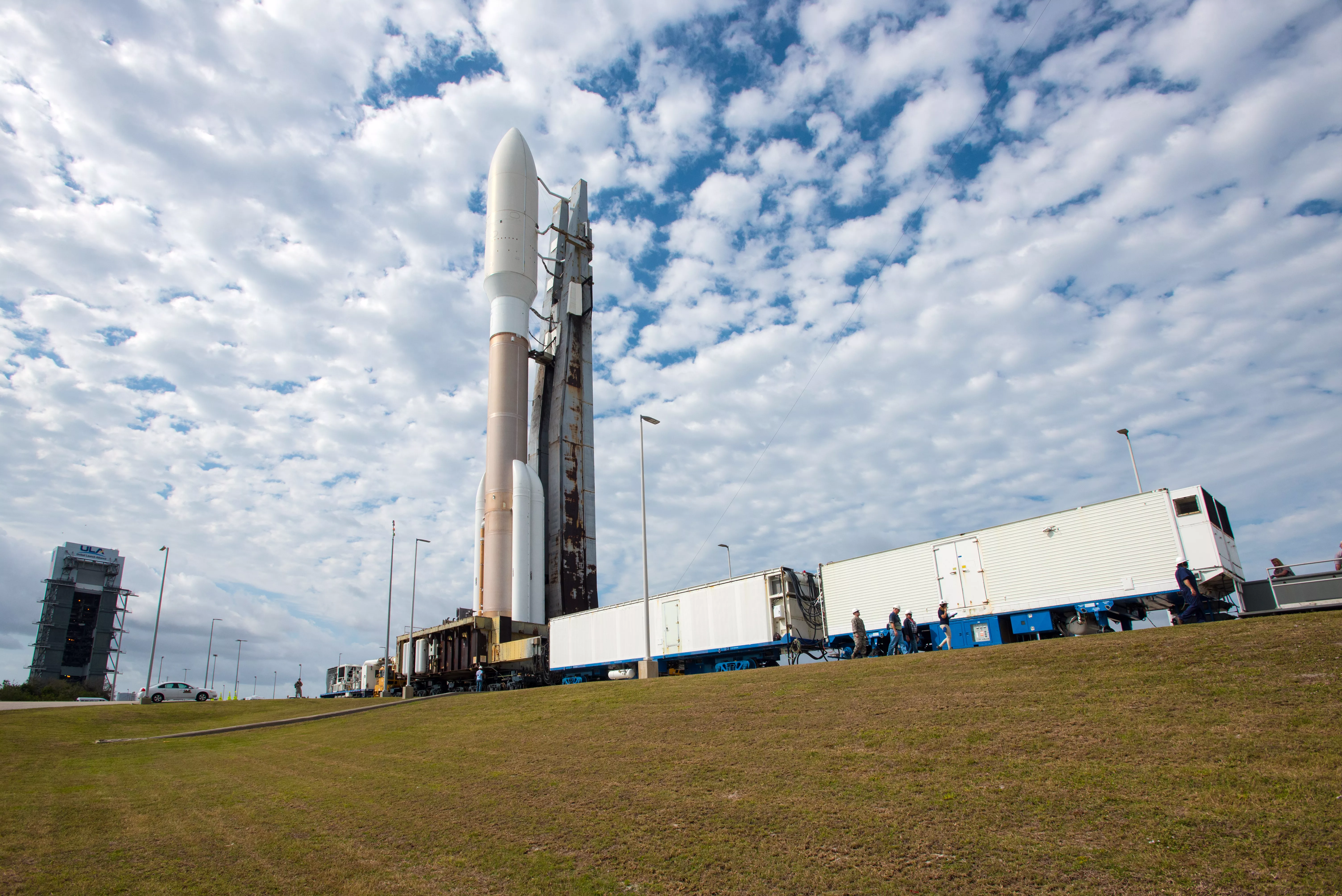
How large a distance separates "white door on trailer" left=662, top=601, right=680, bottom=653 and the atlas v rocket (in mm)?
12706

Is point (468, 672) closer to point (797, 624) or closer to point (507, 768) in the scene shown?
point (797, 624)

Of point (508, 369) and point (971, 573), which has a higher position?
point (508, 369)

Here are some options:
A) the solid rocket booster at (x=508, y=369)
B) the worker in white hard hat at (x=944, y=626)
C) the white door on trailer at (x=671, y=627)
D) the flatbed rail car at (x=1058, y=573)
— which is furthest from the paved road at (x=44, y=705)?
the worker in white hard hat at (x=944, y=626)

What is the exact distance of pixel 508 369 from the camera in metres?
41.4

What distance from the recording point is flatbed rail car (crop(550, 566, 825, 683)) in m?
23.8

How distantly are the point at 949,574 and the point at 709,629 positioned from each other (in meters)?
9.32

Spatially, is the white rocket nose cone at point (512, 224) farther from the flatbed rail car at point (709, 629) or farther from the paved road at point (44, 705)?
the paved road at point (44, 705)

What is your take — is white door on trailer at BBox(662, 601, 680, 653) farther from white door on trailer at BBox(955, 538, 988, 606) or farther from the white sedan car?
the white sedan car

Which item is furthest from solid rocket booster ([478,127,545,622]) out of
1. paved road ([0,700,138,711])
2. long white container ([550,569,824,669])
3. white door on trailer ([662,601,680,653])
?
paved road ([0,700,138,711])

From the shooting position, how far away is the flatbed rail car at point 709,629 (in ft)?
78.2

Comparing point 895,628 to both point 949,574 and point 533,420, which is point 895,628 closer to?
point 949,574

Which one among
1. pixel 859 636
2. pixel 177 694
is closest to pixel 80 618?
pixel 177 694

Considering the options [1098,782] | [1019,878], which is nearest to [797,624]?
[1098,782]

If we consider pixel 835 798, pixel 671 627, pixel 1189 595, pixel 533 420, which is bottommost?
pixel 835 798
